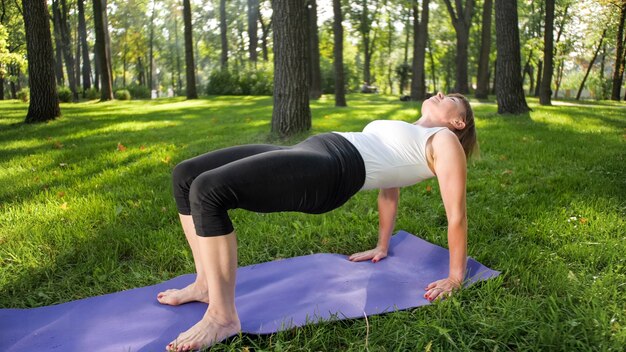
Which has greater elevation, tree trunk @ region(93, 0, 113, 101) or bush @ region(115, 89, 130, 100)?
tree trunk @ region(93, 0, 113, 101)

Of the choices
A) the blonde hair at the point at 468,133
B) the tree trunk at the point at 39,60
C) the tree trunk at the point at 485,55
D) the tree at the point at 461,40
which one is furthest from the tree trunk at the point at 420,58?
the blonde hair at the point at 468,133

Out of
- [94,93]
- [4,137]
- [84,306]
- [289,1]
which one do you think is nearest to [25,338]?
[84,306]

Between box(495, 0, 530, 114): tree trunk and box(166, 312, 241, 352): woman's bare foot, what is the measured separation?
9.09m

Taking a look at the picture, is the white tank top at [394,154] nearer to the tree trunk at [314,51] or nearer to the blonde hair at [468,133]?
the blonde hair at [468,133]

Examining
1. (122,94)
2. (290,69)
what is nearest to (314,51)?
(122,94)

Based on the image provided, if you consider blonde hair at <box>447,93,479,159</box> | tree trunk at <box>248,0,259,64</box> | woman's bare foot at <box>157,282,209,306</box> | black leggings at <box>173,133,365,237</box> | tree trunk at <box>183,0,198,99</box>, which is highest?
tree trunk at <box>248,0,259,64</box>

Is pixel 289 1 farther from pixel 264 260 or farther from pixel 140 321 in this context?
pixel 140 321

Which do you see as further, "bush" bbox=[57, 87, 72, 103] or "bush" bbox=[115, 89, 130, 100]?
"bush" bbox=[115, 89, 130, 100]

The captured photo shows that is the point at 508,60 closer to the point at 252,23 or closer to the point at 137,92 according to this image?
the point at 137,92

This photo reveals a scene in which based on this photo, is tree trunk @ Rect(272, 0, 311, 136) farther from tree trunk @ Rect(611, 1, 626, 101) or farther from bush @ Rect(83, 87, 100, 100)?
tree trunk @ Rect(611, 1, 626, 101)

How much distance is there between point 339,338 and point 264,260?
4.08 ft

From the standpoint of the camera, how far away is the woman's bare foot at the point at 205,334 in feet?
6.94

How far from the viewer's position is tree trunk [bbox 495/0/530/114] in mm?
9414

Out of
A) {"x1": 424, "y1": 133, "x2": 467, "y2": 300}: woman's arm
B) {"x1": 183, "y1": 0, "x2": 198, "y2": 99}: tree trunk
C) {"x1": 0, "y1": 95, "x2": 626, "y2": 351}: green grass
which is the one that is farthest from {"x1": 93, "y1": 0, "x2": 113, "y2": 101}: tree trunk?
{"x1": 424, "y1": 133, "x2": 467, "y2": 300}: woman's arm
